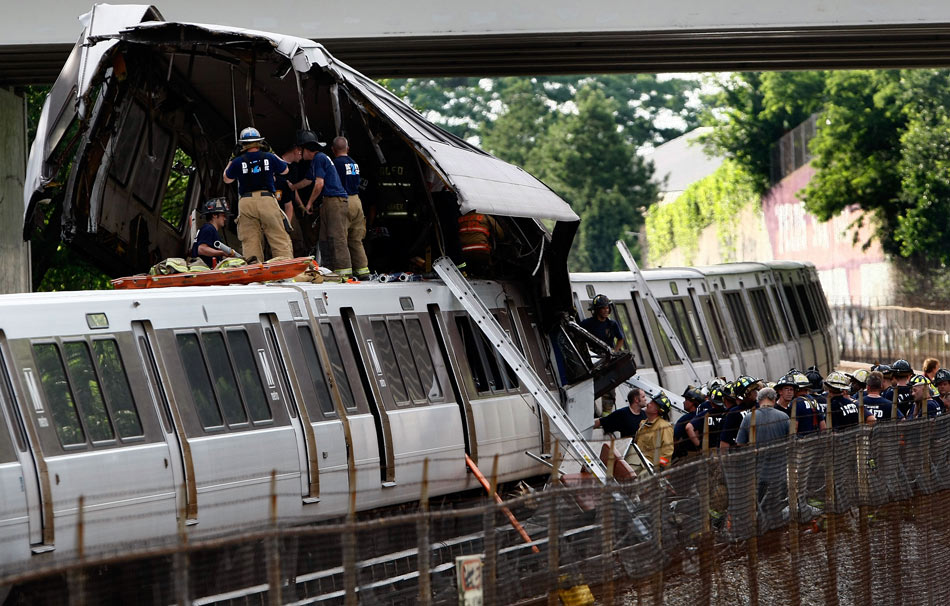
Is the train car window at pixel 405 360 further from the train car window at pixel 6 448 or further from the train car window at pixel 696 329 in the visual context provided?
the train car window at pixel 696 329

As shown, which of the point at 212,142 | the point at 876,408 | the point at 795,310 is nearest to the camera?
the point at 876,408

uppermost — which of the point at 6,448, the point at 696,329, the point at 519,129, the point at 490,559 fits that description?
the point at 519,129

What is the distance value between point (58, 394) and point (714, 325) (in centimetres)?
1794

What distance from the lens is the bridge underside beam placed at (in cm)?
2317

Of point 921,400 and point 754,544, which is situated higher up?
point 921,400

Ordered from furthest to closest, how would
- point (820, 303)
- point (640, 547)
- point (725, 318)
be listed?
1. point (820, 303)
2. point (725, 318)
3. point (640, 547)

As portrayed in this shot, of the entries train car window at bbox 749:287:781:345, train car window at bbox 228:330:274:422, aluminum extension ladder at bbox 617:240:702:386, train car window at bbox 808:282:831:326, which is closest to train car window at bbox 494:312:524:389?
train car window at bbox 228:330:274:422

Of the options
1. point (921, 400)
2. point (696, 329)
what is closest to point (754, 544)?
point (921, 400)

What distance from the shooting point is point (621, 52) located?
24844mm

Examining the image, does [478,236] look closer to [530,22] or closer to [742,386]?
[742,386]

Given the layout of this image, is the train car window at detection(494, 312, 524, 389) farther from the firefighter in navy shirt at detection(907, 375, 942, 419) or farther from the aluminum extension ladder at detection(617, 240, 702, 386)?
the aluminum extension ladder at detection(617, 240, 702, 386)

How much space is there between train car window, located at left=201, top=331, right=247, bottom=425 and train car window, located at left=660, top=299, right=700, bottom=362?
1397 centimetres

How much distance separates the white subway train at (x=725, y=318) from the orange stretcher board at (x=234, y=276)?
27.0 ft

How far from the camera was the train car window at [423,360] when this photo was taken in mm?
15609
